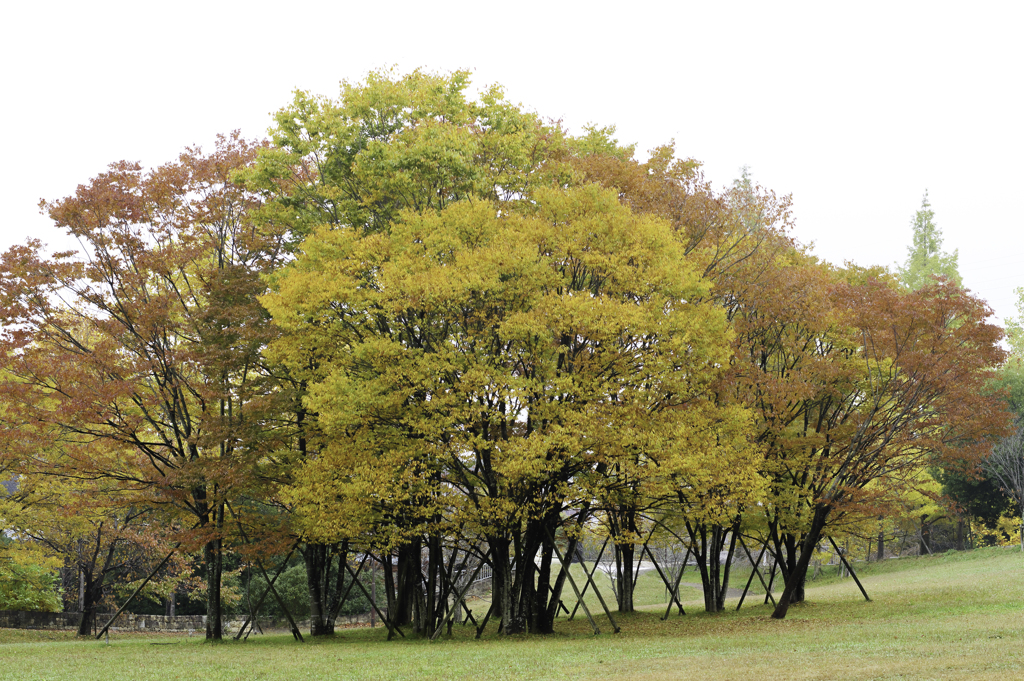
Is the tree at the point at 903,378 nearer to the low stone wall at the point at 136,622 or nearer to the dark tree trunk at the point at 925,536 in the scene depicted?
the low stone wall at the point at 136,622

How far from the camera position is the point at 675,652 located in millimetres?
15602

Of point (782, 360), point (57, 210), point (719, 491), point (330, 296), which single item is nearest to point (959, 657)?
point (719, 491)

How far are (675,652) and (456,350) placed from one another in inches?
347

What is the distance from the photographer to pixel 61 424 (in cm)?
2231

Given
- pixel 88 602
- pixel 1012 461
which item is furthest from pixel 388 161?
pixel 1012 461

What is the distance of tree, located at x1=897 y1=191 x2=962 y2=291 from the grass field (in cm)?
3778

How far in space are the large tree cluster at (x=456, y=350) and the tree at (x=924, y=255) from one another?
36.8m

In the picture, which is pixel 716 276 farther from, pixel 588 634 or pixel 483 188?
pixel 588 634

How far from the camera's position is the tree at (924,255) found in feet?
193

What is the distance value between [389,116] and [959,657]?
19.1 meters

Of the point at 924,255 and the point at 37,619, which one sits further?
the point at 924,255

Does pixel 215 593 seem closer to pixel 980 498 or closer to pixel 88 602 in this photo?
pixel 88 602

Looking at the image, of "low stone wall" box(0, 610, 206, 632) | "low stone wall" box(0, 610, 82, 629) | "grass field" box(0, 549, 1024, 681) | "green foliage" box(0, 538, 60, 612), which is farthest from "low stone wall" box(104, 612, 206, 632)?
"grass field" box(0, 549, 1024, 681)

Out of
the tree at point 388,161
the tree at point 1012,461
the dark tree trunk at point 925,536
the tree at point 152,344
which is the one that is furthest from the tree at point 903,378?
the dark tree trunk at point 925,536
